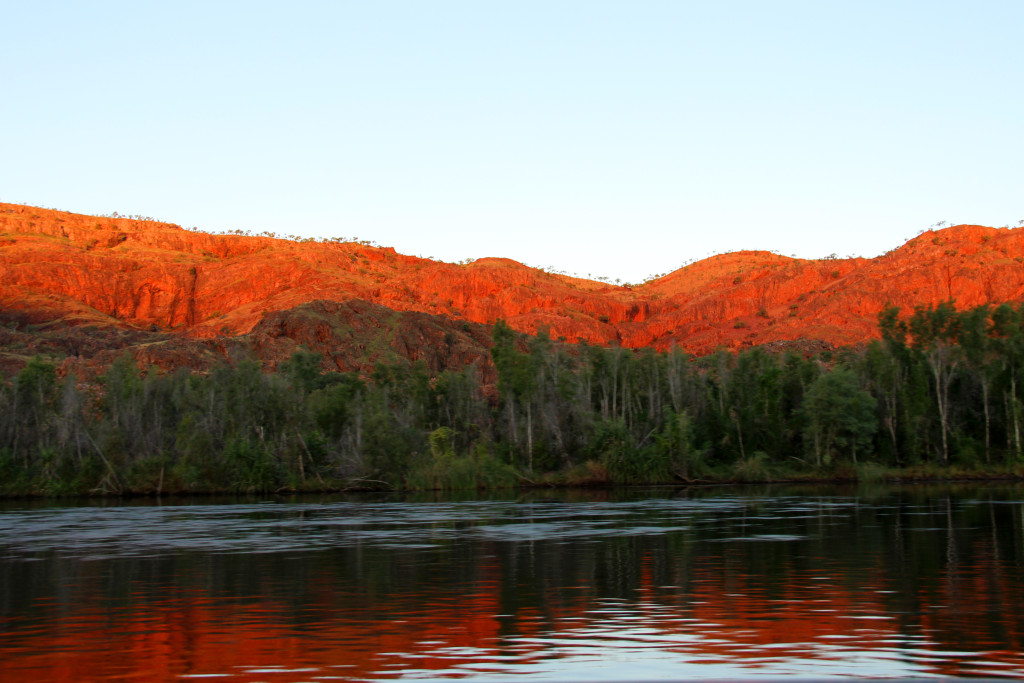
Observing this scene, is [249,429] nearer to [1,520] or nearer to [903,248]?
[1,520]

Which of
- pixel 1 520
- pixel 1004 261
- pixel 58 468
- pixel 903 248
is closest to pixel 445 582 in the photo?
pixel 1 520

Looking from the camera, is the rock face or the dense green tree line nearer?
the dense green tree line

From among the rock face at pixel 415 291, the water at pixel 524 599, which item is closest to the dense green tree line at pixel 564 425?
the water at pixel 524 599

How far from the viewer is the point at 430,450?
2320 inches

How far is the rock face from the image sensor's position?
114 meters

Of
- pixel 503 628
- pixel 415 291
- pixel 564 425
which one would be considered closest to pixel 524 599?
pixel 503 628

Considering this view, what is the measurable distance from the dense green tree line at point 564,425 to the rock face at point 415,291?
41.3m

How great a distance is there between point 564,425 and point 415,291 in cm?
8280

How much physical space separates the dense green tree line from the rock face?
135 feet

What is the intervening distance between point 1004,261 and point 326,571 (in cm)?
11720

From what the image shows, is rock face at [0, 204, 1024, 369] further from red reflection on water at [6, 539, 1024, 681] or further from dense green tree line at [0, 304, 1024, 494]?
red reflection on water at [6, 539, 1024, 681]

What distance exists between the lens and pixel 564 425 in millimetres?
61938

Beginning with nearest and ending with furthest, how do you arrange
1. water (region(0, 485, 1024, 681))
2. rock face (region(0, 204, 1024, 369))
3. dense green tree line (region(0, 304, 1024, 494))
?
water (region(0, 485, 1024, 681)) < dense green tree line (region(0, 304, 1024, 494)) < rock face (region(0, 204, 1024, 369))

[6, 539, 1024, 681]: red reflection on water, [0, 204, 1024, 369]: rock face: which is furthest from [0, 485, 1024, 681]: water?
[0, 204, 1024, 369]: rock face
